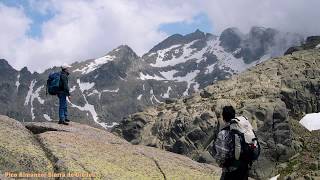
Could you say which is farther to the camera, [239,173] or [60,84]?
[60,84]

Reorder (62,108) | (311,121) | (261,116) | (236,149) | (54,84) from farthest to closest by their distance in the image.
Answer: (311,121)
(261,116)
(62,108)
(54,84)
(236,149)

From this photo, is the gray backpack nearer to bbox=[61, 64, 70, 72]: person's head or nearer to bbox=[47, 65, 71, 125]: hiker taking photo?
bbox=[47, 65, 71, 125]: hiker taking photo

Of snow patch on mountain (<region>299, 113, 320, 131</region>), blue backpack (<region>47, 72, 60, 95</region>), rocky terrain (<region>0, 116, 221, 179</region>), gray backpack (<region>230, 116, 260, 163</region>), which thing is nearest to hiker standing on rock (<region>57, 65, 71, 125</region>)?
blue backpack (<region>47, 72, 60, 95</region>)

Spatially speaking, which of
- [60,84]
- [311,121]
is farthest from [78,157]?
[311,121]

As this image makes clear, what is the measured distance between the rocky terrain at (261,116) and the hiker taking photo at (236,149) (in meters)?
87.0

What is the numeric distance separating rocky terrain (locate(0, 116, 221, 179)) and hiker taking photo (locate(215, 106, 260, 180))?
6.21m

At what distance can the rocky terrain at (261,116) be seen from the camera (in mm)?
120688

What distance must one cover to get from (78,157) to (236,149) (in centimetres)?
802

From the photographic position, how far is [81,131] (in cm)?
2659

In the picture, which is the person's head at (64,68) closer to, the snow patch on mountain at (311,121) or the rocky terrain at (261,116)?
the rocky terrain at (261,116)

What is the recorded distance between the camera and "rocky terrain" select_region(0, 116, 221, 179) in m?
20.7

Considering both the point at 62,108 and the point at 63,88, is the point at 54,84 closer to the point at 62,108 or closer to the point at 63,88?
the point at 63,88

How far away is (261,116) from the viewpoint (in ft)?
451

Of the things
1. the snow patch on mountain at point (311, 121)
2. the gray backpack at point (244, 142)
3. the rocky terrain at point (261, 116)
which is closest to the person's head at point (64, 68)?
the gray backpack at point (244, 142)
